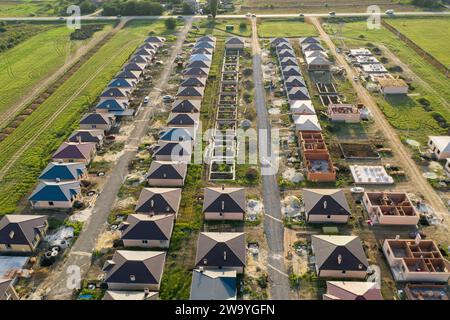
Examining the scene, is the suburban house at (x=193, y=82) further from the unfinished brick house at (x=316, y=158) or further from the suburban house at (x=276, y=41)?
the suburban house at (x=276, y=41)

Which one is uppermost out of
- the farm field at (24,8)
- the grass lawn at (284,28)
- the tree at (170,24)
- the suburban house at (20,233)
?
the farm field at (24,8)

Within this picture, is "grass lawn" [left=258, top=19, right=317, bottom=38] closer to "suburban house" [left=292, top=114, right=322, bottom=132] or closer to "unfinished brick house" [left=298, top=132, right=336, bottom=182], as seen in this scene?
"suburban house" [left=292, top=114, right=322, bottom=132]

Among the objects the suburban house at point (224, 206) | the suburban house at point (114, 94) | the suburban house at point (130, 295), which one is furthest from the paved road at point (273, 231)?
the suburban house at point (114, 94)

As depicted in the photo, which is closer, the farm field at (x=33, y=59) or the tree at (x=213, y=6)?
the farm field at (x=33, y=59)

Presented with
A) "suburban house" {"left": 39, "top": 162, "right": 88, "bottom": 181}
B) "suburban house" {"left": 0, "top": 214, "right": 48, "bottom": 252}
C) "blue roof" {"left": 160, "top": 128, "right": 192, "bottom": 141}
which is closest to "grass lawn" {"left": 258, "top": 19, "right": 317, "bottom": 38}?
"blue roof" {"left": 160, "top": 128, "right": 192, "bottom": 141}

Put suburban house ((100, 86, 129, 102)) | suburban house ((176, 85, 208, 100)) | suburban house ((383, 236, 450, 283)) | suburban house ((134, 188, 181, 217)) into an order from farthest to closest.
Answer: suburban house ((176, 85, 208, 100)) < suburban house ((100, 86, 129, 102)) < suburban house ((134, 188, 181, 217)) < suburban house ((383, 236, 450, 283))

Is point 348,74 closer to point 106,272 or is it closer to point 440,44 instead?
point 440,44

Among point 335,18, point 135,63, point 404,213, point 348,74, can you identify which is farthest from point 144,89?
point 335,18
